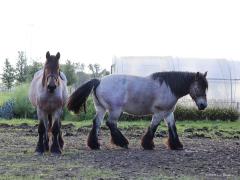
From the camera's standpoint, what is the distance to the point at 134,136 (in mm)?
16250

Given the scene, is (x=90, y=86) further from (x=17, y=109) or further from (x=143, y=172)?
(x=17, y=109)

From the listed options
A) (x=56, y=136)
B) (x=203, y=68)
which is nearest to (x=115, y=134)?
(x=56, y=136)

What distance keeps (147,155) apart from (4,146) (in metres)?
3.78

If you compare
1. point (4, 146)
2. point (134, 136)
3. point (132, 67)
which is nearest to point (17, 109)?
point (132, 67)

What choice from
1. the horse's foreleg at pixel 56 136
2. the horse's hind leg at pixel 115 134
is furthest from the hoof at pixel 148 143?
the horse's foreleg at pixel 56 136

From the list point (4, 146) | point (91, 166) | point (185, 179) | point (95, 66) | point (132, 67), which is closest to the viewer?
point (185, 179)

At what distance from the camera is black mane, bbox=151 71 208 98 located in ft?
43.4

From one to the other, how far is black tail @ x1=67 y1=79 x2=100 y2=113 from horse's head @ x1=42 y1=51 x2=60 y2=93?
155 centimetres

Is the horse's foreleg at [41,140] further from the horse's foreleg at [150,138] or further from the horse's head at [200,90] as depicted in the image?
the horse's head at [200,90]

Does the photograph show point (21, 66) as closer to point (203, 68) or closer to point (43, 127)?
point (203, 68)

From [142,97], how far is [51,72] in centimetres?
274

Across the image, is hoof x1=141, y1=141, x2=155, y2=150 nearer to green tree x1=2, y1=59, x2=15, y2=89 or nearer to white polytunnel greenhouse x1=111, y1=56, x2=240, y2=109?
white polytunnel greenhouse x1=111, y1=56, x2=240, y2=109

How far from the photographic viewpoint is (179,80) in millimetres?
13352

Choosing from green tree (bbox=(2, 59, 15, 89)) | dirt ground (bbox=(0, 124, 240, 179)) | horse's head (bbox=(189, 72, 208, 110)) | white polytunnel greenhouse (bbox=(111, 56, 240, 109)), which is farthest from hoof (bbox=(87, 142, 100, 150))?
green tree (bbox=(2, 59, 15, 89))
